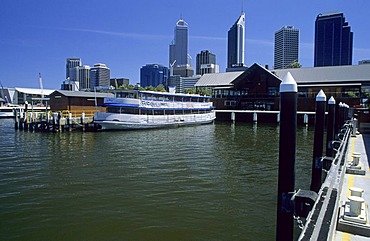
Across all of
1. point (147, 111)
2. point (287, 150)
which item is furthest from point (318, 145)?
point (147, 111)

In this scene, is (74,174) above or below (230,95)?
below

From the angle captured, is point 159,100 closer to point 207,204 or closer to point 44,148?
point 44,148

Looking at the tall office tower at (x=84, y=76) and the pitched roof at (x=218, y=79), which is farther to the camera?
the tall office tower at (x=84, y=76)

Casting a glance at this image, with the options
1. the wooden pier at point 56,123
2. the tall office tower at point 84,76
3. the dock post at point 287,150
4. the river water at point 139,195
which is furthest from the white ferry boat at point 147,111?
the tall office tower at point 84,76

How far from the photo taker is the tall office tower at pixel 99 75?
4589 inches

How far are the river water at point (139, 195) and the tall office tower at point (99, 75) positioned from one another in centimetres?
10309

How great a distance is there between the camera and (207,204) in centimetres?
945

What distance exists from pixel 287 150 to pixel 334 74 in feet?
185

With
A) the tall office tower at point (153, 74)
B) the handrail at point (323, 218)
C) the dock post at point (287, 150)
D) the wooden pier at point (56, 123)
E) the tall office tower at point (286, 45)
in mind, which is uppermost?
the tall office tower at point (286, 45)

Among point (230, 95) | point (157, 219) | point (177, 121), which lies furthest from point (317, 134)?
point (230, 95)

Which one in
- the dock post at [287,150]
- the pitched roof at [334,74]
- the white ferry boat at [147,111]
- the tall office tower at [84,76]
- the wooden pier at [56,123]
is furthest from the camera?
the tall office tower at [84,76]

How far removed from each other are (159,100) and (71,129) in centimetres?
1166

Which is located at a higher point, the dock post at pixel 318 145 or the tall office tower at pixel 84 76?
the tall office tower at pixel 84 76

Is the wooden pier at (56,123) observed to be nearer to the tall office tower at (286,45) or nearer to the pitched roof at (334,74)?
the pitched roof at (334,74)
